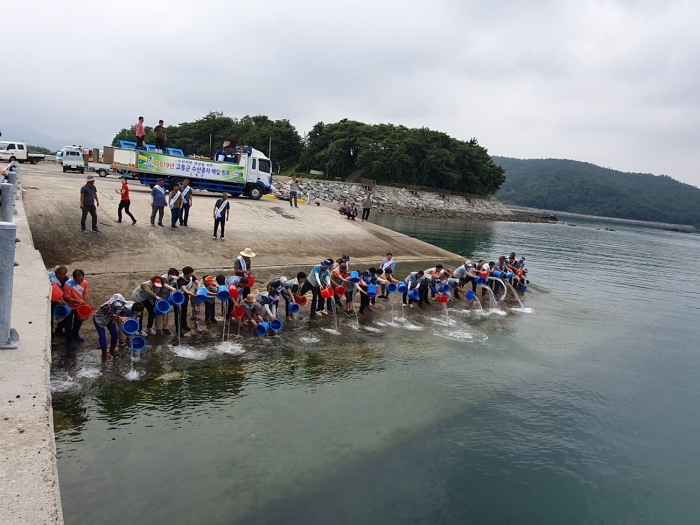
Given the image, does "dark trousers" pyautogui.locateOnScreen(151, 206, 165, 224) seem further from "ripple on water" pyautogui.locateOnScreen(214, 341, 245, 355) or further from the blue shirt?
"ripple on water" pyautogui.locateOnScreen(214, 341, 245, 355)

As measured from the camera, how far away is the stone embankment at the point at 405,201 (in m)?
64.9

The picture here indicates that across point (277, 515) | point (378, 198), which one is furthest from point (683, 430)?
point (378, 198)

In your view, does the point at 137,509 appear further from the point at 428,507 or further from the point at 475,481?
the point at 475,481

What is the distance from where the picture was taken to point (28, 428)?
4598 millimetres

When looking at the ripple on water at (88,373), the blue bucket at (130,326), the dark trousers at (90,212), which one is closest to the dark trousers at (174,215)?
the dark trousers at (90,212)

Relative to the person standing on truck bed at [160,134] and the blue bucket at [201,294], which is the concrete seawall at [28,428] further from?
the person standing on truck bed at [160,134]

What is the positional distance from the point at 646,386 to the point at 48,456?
13535mm

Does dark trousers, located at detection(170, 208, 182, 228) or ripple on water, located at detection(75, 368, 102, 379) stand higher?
dark trousers, located at detection(170, 208, 182, 228)

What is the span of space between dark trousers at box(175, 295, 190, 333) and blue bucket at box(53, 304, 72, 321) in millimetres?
2260

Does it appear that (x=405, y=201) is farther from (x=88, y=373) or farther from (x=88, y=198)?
(x=88, y=373)

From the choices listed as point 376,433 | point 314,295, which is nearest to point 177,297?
point 314,295

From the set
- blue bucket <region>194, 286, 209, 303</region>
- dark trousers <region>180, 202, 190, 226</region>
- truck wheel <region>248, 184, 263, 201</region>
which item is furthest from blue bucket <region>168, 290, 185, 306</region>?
truck wheel <region>248, 184, 263, 201</region>

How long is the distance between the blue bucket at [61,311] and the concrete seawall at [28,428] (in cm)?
134

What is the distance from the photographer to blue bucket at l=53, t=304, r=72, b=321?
9141 mm
